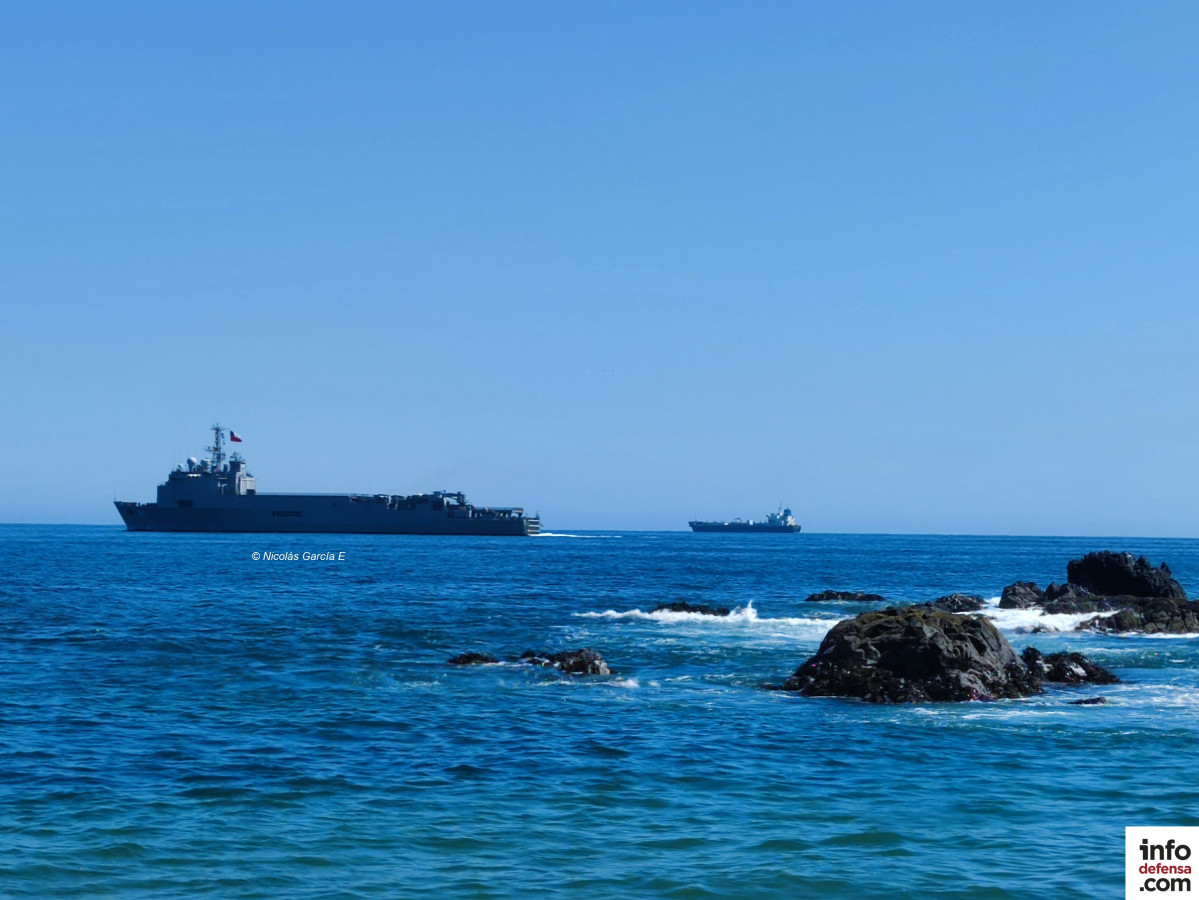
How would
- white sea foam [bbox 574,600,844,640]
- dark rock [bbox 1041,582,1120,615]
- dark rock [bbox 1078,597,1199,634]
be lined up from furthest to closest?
dark rock [bbox 1041,582,1120,615] < dark rock [bbox 1078,597,1199,634] < white sea foam [bbox 574,600,844,640]

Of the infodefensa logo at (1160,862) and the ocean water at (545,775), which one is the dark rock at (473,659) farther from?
the infodefensa logo at (1160,862)

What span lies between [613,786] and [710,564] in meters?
108

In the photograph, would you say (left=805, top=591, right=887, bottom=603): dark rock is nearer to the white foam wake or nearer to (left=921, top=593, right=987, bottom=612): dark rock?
(left=921, top=593, right=987, bottom=612): dark rock

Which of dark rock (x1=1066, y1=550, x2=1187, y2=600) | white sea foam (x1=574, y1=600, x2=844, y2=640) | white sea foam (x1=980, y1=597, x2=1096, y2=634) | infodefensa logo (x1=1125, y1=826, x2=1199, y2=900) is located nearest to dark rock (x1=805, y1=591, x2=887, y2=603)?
white sea foam (x1=980, y1=597, x2=1096, y2=634)

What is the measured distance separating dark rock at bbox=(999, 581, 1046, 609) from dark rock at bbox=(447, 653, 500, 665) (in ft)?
119

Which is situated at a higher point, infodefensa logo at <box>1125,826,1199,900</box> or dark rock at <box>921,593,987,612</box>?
infodefensa logo at <box>1125,826,1199,900</box>

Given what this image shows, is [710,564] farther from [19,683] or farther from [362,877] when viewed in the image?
[362,877]

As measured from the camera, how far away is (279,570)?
99250mm

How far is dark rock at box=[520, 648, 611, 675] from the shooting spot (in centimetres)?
3431

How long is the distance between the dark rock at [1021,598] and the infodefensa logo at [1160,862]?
161ft

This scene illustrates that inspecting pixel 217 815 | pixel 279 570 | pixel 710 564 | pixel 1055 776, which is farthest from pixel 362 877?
pixel 710 564

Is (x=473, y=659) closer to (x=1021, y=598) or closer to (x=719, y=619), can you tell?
(x=719, y=619)

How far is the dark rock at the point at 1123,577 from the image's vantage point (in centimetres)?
6125

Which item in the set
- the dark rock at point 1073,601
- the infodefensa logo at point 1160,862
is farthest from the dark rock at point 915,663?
the dark rock at point 1073,601
